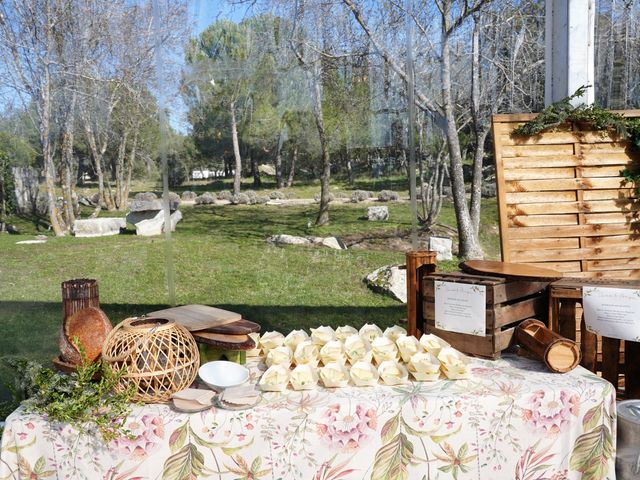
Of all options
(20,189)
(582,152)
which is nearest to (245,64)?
(20,189)

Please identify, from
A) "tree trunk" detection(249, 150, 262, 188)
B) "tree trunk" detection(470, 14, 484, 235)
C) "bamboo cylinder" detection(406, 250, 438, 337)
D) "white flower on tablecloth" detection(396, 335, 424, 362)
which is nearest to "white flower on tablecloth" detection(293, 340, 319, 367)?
"white flower on tablecloth" detection(396, 335, 424, 362)

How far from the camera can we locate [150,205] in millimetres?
3590

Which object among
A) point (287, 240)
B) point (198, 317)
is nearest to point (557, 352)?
point (198, 317)

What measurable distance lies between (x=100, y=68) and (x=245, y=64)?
1031 millimetres

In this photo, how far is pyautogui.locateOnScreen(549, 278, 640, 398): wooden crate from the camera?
1706 millimetres

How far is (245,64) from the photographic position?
3.30 m

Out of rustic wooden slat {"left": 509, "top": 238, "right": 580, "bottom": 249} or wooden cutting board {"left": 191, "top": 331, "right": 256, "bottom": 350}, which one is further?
rustic wooden slat {"left": 509, "top": 238, "right": 580, "bottom": 249}

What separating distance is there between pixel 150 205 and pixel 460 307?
2.49 m

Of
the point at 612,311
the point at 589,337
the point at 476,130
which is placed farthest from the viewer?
the point at 476,130

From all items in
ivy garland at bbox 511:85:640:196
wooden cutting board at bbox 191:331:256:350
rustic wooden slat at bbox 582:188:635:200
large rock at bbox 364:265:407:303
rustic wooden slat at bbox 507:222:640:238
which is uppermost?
ivy garland at bbox 511:85:640:196

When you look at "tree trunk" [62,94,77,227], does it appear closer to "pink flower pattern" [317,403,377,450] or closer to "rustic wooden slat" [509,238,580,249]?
"rustic wooden slat" [509,238,580,249]

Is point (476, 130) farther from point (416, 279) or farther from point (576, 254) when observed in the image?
point (416, 279)

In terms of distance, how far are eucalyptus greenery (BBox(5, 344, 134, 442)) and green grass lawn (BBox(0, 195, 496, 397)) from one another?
2390mm

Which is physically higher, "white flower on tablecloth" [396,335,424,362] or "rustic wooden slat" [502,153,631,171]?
"rustic wooden slat" [502,153,631,171]
